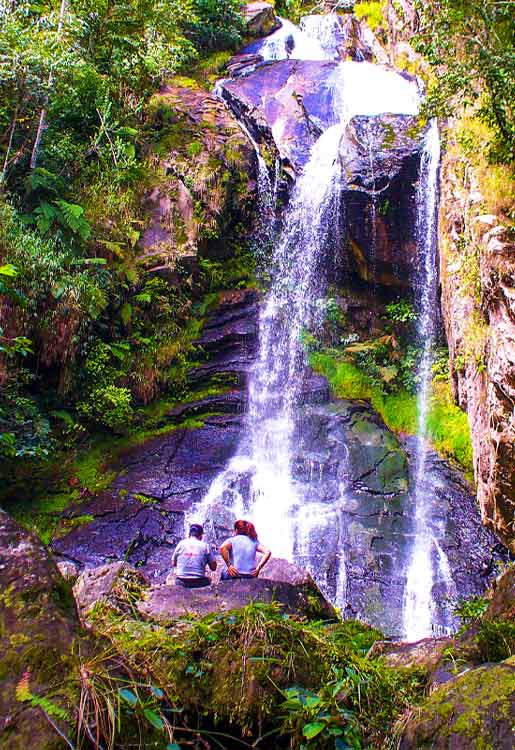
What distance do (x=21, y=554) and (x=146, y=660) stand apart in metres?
0.63

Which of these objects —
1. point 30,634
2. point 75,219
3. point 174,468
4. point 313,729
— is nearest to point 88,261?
point 75,219

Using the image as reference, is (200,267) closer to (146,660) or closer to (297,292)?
(297,292)

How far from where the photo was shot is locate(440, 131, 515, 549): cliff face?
6715mm

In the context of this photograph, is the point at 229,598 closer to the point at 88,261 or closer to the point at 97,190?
the point at 88,261

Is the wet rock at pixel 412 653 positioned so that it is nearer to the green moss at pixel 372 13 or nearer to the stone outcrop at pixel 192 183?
the stone outcrop at pixel 192 183

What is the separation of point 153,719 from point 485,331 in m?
7.32

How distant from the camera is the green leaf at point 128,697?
5.57 ft

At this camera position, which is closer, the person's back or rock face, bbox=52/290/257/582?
the person's back

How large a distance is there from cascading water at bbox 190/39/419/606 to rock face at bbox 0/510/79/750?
7582 millimetres

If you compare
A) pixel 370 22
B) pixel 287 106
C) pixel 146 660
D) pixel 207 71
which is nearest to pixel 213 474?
pixel 146 660

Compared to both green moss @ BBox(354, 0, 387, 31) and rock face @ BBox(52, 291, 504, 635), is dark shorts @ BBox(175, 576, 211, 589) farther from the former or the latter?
green moss @ BBox(354, 0, 387, 31)

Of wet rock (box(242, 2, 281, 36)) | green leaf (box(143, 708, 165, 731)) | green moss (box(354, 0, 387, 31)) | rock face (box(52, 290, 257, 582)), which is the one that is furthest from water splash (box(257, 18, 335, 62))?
green leaf (box(143, 708, 165, 731))

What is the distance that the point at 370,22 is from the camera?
22.4 metres

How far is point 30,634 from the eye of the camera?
5.92 feet
